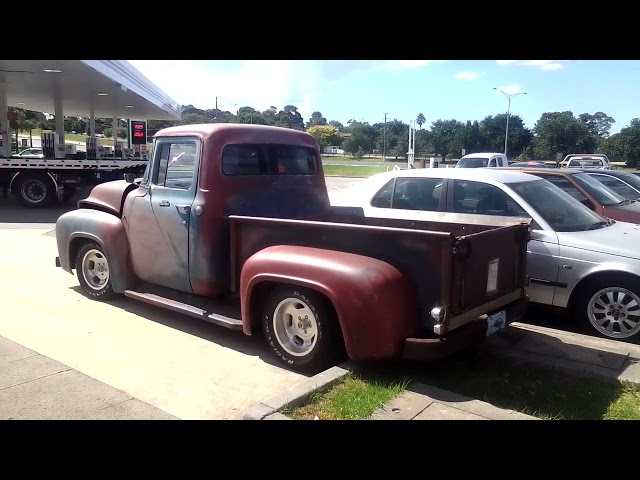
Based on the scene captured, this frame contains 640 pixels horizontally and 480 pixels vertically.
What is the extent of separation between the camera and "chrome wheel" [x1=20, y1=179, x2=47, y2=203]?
17.2 meters

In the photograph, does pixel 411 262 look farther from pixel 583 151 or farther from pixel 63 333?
pixel 583 151

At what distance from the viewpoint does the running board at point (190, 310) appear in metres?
5.06

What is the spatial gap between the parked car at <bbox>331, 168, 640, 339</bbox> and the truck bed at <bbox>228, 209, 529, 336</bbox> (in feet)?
2.34

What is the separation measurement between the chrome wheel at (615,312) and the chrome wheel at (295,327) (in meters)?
2.79

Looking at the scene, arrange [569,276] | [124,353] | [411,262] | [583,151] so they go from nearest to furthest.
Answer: [411,262] → [124,353] → [569,276] → [583,151]

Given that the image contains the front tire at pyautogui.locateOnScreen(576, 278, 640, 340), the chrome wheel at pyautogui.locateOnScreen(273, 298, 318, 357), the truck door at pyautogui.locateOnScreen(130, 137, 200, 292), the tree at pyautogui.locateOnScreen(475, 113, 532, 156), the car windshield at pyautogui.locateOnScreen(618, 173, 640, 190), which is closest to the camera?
the chrome wheel at pyautogui.locateOnScreen(273, 298, 318, 357)

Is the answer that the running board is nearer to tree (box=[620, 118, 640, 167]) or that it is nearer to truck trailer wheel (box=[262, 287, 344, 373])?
truck trailer wheel (box=[262, 287, 344, 373])

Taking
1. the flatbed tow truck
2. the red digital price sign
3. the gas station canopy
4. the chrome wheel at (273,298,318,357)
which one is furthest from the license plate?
the red digital price sign

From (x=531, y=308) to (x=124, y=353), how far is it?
13.8 feet

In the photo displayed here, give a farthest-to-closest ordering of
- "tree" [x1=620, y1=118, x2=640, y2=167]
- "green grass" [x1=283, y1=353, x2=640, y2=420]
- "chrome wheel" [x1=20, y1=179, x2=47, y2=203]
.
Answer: "tree" [x1=620, y1=118, x2=640, y2=167] → "chrome wheel" [x1=20, y1=179, x2=47, y2=203] → "green grass" [x1=283, y1=353, x2=640, y2=420]

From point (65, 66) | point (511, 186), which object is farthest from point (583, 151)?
point (511, 186)
